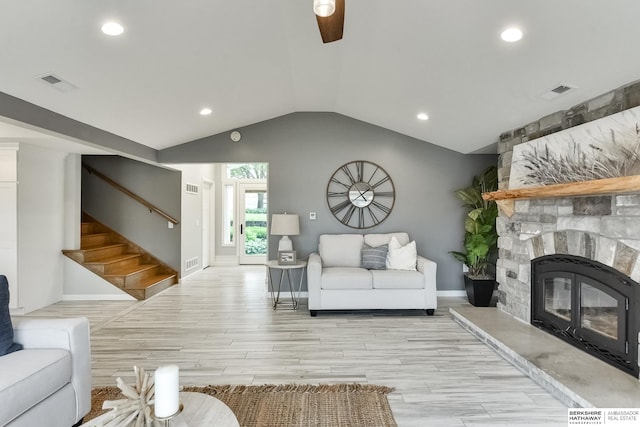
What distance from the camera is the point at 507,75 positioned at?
292 cm

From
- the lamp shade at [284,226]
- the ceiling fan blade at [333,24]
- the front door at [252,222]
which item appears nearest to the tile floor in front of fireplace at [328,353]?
the lamp shade at [284,226]

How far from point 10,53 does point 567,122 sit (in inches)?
173

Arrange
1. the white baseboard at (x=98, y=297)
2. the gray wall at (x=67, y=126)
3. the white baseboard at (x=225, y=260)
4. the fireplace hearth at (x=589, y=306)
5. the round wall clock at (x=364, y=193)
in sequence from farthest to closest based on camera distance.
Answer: the white baseboard at (x=225, y=260), the round wall clock at (x=364, y=193), the white baseboard at (x=98, y=297), the gray wall at (x=67, y=126), the fireplace hearth at (x=589, y=306)

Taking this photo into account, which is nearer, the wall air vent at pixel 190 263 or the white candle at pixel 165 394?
the white candle at pixel 165 394

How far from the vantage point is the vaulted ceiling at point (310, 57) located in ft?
7.25

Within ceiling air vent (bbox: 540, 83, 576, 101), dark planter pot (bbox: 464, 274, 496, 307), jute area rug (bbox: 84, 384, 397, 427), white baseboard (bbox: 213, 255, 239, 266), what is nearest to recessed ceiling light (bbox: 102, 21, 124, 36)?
jute area rug (bbox: 84, 384, 397, 427)

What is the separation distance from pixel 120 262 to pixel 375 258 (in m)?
3.99

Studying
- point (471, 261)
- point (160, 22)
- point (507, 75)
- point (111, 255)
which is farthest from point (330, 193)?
point (111, 255)

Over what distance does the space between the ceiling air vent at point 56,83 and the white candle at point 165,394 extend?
8.67 ft

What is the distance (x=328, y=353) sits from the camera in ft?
10.3

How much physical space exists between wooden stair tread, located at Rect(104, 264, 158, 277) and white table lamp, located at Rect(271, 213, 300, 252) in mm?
2417

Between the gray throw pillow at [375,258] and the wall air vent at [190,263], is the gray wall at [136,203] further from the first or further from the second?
the gray throw pillow at [375,258]

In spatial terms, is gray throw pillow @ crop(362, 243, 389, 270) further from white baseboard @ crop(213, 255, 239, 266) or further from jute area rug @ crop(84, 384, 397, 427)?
white baseboard @ crop(213, 255, 239, 266)

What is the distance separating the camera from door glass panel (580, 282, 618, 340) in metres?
2.66
